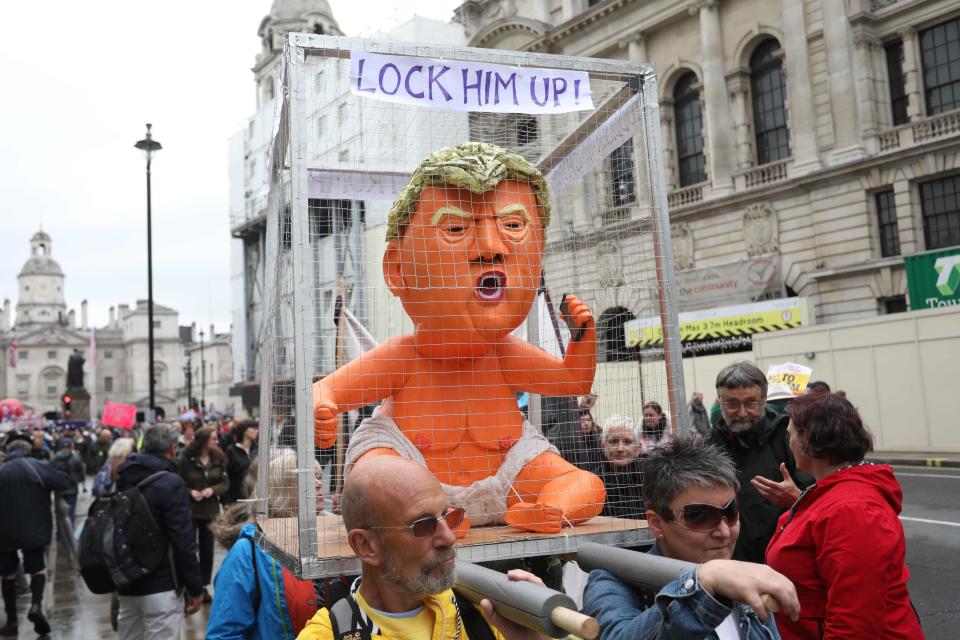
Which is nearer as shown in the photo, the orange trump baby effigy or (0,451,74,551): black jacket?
the orange trump baby effigy

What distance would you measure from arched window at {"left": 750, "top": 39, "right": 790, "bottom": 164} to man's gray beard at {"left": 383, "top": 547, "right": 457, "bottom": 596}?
2381 cm

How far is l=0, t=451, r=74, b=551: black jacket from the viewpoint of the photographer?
26.0ft

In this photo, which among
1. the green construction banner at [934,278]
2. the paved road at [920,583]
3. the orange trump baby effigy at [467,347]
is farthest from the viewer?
the green construction banner at [934,278]

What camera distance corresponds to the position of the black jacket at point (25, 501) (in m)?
7.92

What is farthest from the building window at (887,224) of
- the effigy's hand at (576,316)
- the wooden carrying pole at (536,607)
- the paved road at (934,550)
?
the wooden carrying pole at (536,607)

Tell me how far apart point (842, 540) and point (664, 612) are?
1.25m

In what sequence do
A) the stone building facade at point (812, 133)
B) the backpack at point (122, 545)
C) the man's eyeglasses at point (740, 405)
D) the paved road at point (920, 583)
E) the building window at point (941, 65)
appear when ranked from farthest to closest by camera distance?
1. the stone building facade at point (812, 133)
2. the building window at point (941, 65)
3. the paved road at point (920, 583)
4. the backpack at point (122, 545)
5. the man's eyeglasses at point (740, 405)

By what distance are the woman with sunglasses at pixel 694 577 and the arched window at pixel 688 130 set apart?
970 inches

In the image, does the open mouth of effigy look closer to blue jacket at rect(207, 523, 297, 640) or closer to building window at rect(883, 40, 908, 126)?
blue jacket at rect(207, 523, 297, 640)

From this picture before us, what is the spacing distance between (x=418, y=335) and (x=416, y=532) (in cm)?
195

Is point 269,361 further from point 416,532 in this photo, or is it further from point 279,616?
point 416,532

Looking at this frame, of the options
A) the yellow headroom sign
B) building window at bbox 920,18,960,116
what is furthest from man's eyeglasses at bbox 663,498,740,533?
building window at bbox 920,18,960,116

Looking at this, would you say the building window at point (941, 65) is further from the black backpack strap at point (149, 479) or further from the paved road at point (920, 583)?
the black backpack strap at point (149, 479)

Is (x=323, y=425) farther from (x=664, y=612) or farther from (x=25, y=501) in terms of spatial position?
(x=25, y=501)
